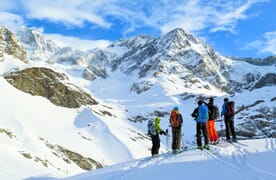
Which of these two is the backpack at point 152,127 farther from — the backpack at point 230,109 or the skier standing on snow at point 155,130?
the backpack at point 230,109

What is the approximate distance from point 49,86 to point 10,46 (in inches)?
1098

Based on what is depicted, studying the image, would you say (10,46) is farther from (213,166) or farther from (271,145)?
(213,166)

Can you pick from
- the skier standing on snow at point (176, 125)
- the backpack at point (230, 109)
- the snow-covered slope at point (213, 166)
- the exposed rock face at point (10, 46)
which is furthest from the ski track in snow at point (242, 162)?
the exposed rock face at point (10, 46)

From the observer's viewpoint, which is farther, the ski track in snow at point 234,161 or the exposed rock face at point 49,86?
the exposed rock face at point 49,86

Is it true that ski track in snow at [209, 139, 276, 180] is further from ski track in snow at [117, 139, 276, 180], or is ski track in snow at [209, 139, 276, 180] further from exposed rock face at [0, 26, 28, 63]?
exposed rock face at [0, 26, 28, 63]

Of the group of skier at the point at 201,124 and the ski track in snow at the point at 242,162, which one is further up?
the group of skier at the point at 201,124

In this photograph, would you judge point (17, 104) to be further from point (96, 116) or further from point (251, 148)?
point (251, 148)

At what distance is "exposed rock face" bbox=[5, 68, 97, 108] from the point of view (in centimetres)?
9381

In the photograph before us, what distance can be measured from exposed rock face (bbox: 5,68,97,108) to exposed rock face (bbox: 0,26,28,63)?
2001 cm

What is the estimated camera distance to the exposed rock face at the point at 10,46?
11729cm

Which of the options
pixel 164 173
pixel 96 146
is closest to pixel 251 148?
pixel 164 173

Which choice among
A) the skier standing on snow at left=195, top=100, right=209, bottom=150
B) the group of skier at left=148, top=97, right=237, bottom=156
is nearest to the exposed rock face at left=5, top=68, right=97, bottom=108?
the group of skier at left=148, top=97, right=237, bottom=156

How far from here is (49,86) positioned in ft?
321

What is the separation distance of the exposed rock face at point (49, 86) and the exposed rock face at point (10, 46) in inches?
788
